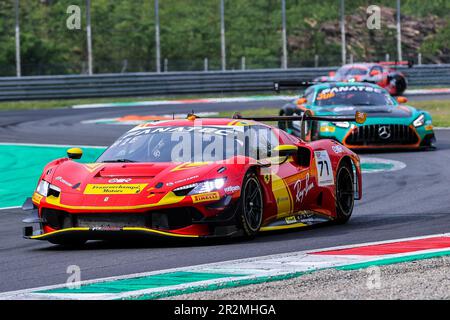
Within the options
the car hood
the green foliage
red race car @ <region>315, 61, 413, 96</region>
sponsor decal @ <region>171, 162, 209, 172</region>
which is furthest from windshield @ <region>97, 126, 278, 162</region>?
the green foliage

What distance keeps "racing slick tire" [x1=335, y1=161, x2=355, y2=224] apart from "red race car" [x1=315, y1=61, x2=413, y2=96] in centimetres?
2449

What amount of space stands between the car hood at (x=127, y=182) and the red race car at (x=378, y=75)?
26776mm

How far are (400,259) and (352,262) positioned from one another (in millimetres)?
402

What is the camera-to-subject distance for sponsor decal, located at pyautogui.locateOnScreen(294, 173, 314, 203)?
11.1 meters

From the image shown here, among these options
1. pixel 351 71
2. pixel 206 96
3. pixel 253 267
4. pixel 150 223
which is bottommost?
pixel 253 267

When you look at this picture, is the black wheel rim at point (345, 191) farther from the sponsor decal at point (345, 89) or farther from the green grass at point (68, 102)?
the green grass at point (68, 102)

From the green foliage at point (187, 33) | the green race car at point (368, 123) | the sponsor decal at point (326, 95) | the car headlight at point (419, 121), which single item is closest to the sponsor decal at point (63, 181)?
the green race car at point (368, 123)

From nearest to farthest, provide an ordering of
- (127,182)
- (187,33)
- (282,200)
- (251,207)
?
1. (127,182)
2. (251,207)
3. (282,200)
4. (187,33)

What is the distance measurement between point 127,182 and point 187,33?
2022 inches

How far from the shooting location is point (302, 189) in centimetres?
1123

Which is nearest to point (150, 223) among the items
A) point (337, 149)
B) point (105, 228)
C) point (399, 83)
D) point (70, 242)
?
point (105, 228)

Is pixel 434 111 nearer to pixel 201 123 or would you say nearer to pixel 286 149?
pixel 201 123

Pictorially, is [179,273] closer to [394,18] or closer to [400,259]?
[400,259]

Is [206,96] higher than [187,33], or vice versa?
[187,33]
